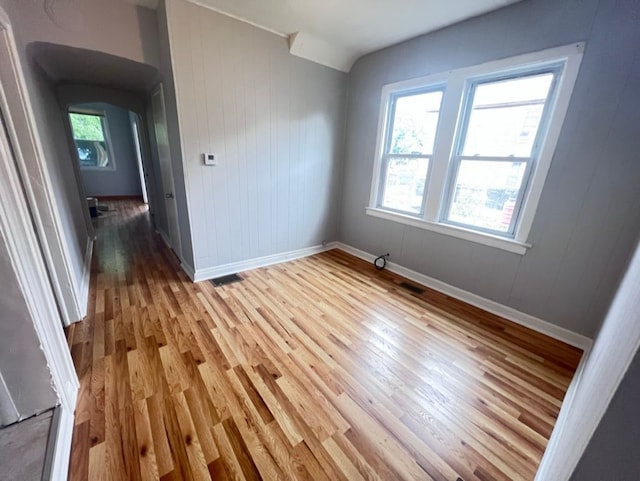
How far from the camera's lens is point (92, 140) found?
22.5ft

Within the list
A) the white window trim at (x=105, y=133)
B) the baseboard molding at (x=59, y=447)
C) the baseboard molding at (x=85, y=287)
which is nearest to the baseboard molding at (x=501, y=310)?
the baseboard molding at (x=59, y=447)

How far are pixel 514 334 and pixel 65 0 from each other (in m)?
4.63

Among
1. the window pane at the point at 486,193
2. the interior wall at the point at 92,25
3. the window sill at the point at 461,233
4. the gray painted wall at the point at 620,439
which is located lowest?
the window sill at the point at 461,233

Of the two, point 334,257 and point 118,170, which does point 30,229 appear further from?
point 118,170

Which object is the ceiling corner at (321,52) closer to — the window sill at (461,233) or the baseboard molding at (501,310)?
the window sill at (461,233)

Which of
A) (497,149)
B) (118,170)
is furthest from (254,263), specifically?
(118,170)

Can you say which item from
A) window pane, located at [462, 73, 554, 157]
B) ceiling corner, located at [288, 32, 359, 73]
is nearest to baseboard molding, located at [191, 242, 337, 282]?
window pane, located at [462, 73, 554, 157]

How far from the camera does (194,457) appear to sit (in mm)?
1159

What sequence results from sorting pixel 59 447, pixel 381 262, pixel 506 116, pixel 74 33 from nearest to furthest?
1. pixel 59 447
2. pixel 74 33
3. pixel 506 116
4. pixel 381 262

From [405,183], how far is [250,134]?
1.93 m

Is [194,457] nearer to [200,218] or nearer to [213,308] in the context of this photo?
[213,308]

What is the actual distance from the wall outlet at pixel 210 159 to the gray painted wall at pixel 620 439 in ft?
9.63

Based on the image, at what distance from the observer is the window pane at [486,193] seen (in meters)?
2.25

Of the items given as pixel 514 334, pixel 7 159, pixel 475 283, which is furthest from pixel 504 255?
pixel 7 159
